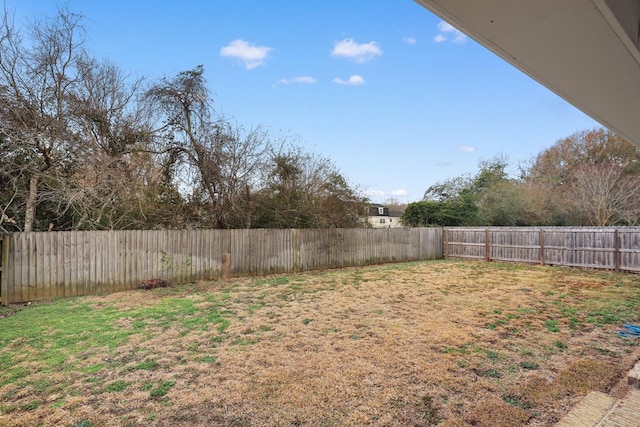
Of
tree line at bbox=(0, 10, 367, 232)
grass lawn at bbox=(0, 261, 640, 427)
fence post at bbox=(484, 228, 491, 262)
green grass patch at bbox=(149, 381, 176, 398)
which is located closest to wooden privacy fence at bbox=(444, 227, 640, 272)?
fence post at bbox=(484, 228, 491, 262)

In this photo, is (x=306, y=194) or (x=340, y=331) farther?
(x=306, y=194)

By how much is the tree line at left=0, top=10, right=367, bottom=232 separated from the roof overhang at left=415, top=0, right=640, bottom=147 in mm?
7458

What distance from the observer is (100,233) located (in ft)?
20.6

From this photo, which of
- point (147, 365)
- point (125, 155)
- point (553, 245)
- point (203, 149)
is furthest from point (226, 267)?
point (553, 245)

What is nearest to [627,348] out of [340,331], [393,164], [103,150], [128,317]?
[340,331]

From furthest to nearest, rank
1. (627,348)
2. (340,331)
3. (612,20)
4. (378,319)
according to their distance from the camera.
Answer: (378,319)
(340,331)
(627,348)
(612,20)

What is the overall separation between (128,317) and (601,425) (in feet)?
17.4

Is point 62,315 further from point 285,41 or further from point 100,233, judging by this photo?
point 285,41

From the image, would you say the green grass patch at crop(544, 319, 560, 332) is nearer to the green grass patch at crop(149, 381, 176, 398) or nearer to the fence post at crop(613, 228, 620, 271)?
the green grass patch at crop(149, 381, 176, 398)

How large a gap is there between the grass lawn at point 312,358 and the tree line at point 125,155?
93.3 inches

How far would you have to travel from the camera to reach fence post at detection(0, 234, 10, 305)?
533 cm

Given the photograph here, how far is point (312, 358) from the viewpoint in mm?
3031

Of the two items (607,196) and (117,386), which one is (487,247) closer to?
(607,196)

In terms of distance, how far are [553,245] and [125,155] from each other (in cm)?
1286
